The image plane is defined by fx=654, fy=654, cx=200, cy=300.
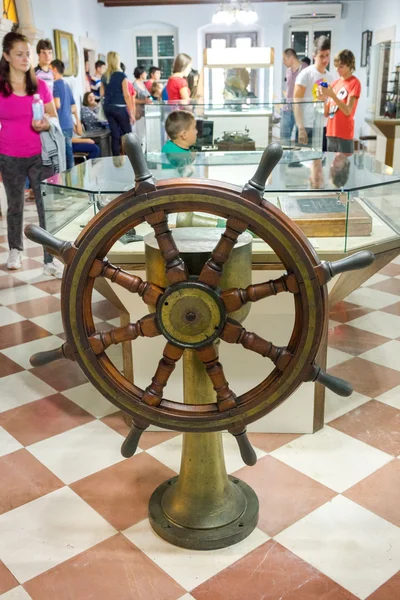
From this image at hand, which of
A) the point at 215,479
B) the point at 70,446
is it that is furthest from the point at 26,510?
the point at 215,479

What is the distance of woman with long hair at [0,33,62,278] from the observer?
401cm

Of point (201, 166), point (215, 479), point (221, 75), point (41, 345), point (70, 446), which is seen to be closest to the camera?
point (215, 479)

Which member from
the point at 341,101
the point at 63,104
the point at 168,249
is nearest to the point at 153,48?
the point at 63,104

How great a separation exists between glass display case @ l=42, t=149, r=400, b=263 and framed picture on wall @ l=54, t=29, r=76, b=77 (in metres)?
8.12

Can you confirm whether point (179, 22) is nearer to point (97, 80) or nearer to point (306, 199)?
point (97, 80)

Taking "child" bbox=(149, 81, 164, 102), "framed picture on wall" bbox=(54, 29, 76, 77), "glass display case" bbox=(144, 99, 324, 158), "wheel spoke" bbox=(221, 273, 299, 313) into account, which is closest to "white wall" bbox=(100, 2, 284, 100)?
"framed picture on wall" bbox=(54, 29, 76, 77)

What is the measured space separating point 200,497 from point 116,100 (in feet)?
25.6

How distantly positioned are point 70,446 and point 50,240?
3.72ft

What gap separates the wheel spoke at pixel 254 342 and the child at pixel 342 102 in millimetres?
4040

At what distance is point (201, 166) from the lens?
310 cm

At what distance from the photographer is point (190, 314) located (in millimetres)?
1562

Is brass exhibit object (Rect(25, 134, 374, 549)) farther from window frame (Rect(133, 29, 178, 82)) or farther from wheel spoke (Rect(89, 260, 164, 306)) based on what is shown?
window frame (Rect(133, 29, 178, 82))

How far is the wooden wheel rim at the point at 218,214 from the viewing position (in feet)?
4.88

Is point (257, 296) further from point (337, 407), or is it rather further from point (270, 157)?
point (337, 407)
